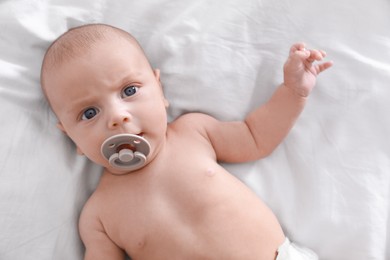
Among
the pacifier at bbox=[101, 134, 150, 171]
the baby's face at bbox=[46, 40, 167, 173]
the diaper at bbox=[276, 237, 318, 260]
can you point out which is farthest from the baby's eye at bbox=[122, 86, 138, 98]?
the diaper at bbox=[276, 237, 318, 260]

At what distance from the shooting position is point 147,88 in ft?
4.96

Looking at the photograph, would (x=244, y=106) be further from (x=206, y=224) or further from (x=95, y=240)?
(x=95, y=240)

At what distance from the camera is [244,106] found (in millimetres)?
1647

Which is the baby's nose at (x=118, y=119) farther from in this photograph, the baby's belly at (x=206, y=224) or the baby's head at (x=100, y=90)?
the baby's belly at (x=206, y=224)

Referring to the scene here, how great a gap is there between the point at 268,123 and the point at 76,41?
524 millimetres

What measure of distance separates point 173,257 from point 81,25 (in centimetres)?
67

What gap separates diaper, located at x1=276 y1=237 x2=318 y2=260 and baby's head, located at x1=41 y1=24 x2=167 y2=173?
394mm

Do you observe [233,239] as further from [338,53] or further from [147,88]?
[338,53]

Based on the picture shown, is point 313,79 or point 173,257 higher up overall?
point 313,79

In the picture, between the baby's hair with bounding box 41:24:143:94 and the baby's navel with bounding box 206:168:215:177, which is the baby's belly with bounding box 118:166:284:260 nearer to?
the baby's navel with bounding box 206:168:215:177

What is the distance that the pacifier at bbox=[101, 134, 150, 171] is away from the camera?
4.66ft

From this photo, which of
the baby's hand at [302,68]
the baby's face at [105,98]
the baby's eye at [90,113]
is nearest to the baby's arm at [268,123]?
the baby's hand at [302,68]

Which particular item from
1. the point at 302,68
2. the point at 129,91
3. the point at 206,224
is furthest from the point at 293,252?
the point at 129,91

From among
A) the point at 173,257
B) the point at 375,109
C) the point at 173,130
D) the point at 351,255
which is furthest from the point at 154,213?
Answer: the point at 375,109
